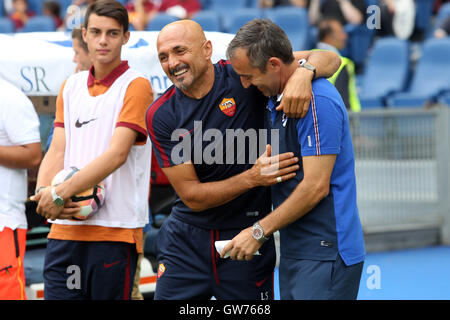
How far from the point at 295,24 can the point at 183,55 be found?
32.6 ft

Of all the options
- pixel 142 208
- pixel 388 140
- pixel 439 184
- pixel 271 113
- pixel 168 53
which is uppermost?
pixel 168 53

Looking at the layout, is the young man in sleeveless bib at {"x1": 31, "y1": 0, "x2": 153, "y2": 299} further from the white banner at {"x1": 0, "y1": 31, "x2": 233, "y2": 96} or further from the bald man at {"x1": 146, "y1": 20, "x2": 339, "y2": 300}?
the white banner at {"x1": 0, "y1": 31, "x2": 233, "y2": 96}

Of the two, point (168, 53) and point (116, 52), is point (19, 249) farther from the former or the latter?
point (168, 53)

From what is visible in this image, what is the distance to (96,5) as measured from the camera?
422cm

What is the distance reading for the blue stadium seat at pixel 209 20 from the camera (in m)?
12.7

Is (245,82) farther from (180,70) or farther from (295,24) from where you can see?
(295,24)

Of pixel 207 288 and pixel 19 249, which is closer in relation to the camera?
pixel 207 288

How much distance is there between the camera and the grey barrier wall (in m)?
7.86

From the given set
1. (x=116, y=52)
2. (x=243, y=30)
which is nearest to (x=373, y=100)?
(x=116, y=52)

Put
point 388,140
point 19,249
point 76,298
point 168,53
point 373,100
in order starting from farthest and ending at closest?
point 373,100, point 388,140, point 19,249, point 76,298, point 168,53

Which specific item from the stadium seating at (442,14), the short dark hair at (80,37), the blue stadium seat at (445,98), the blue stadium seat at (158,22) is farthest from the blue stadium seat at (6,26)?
the short dark hair at (80,37)

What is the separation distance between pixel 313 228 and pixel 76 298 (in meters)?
1.56

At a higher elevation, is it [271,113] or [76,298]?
[271,113]

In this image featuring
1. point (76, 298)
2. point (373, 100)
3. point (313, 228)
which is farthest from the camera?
point (373, 100)
